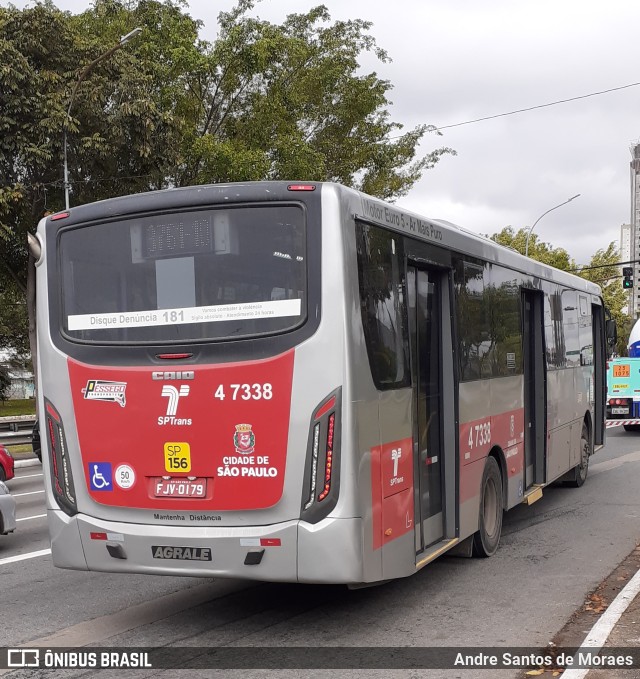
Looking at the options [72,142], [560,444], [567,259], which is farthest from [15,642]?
[567,259]

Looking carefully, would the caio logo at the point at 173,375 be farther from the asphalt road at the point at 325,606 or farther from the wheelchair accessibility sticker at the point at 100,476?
the asphalt road at the point at 325,606

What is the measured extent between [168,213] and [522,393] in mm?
5361

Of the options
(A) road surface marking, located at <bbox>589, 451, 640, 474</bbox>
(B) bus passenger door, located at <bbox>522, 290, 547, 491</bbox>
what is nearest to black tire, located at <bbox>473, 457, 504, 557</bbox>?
(B) bus passenger door, located at <bbox>522, 290, 547, 491</bbox>

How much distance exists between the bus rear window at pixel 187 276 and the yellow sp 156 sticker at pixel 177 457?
0.72 m

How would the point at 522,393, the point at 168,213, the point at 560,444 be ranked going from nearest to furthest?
the point at 168,213 < the point at 522,393 < the point at 560,444

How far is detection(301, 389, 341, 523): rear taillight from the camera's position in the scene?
19.9ft

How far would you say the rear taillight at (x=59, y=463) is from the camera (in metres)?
6.79

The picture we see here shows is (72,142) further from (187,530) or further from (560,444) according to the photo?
(187,530)

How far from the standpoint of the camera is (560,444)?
12.5 meters

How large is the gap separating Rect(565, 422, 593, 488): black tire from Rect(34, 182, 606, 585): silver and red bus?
711 cm

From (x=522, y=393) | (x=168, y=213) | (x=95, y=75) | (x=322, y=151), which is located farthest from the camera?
(x=322, y=151)

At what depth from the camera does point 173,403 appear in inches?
252

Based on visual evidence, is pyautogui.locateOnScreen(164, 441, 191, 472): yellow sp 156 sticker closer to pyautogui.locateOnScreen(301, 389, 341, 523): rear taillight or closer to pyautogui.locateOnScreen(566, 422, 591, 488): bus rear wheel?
pyautogui.locateOnScreen(301, 389, 341, 523): rear taillight

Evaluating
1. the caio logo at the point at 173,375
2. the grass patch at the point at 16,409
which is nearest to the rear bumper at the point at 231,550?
the caio logo at the point at 173,375
